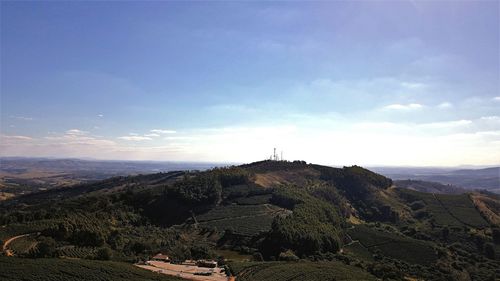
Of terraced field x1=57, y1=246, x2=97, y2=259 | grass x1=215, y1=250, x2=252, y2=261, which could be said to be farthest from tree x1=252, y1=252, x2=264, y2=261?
terraced field x1=57, y1=246, x2=97, y2=259

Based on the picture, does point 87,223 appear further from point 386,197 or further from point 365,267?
point 386,197

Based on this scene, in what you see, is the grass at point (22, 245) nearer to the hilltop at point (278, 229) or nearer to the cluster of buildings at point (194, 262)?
the hilltop at point (278, 229)

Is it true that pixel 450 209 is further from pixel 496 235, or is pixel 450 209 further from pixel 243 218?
pixel 243 218

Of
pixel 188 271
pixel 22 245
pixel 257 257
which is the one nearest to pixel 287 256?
pixel 257 257

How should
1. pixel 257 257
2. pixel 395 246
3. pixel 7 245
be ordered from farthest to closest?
pixel 395 246, pixel 257 257, pixel 7 245

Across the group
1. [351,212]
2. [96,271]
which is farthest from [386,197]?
[96,271]

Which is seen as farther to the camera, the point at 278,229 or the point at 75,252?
the point at 278,229
